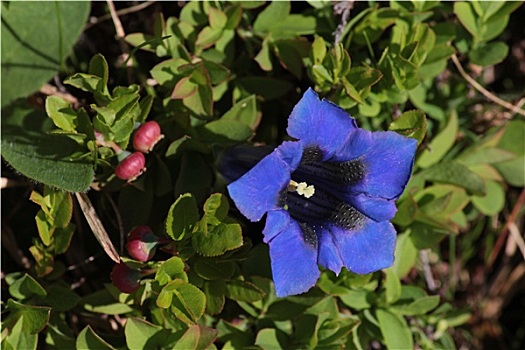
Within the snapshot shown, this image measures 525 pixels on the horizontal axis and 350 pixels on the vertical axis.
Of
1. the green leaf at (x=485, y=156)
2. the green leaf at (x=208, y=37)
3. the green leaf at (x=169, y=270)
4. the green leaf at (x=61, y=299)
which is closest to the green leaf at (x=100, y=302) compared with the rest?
the green leaf at (x=61, y=299)

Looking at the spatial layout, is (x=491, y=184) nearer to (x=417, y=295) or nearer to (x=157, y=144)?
(x=417, y=295)

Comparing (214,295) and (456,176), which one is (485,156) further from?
(214,295)

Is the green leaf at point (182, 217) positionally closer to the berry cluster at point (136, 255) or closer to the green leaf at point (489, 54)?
the berry cluster at point (136, 255)

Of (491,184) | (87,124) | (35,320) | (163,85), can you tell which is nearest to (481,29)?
(491,184)

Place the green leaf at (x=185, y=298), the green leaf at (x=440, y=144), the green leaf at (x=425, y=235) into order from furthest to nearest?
the green leaf at (x=440, y=144), the green leaf at (x=425, y=235), the green leaf at (x=185, y=298)

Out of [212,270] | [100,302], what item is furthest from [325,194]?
[100,302]

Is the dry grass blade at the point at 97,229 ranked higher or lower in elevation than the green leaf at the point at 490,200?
higher

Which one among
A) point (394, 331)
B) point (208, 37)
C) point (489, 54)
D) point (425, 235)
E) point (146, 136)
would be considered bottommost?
point (394, 331)
